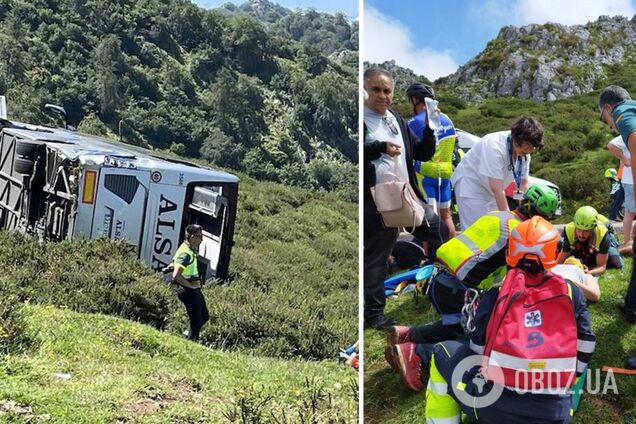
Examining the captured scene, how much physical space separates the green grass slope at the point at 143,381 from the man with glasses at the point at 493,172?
182 cm

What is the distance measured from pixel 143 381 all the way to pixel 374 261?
2.09 metres

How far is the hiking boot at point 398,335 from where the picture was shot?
11.5 feet

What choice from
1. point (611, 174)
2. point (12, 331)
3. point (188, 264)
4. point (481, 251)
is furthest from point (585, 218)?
point (12, 331)

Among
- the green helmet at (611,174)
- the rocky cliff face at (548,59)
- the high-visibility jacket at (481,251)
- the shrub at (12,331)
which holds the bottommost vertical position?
the shrub at (12,331)

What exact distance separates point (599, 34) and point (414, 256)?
1.73 m

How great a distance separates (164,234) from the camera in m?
7.12

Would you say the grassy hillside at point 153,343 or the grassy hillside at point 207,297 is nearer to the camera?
the grassy hillside at point 153,343

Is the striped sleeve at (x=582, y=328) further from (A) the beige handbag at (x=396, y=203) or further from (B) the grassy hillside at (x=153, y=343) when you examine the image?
(B) the grassy hillside at (x=153, y=343)

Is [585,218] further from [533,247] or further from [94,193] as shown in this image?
[94,193]

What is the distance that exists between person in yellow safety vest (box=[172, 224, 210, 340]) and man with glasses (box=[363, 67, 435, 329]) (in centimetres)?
284

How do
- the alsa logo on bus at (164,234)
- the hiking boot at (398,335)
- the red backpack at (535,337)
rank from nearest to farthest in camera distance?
the red backpack at (535,337) < the hiking boot at (398,335) < the alsa logo on bus at (164,234)

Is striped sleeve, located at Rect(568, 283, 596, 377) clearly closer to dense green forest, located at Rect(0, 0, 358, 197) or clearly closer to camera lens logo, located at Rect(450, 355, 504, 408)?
camera lens logo, located at Rect(450, 355, 504, 408)

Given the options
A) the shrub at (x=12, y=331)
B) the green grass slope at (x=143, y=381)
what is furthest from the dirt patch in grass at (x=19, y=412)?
the shrub at (x=12, y=331)

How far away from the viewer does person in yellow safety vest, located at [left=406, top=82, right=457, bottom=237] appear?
12.6 ft
